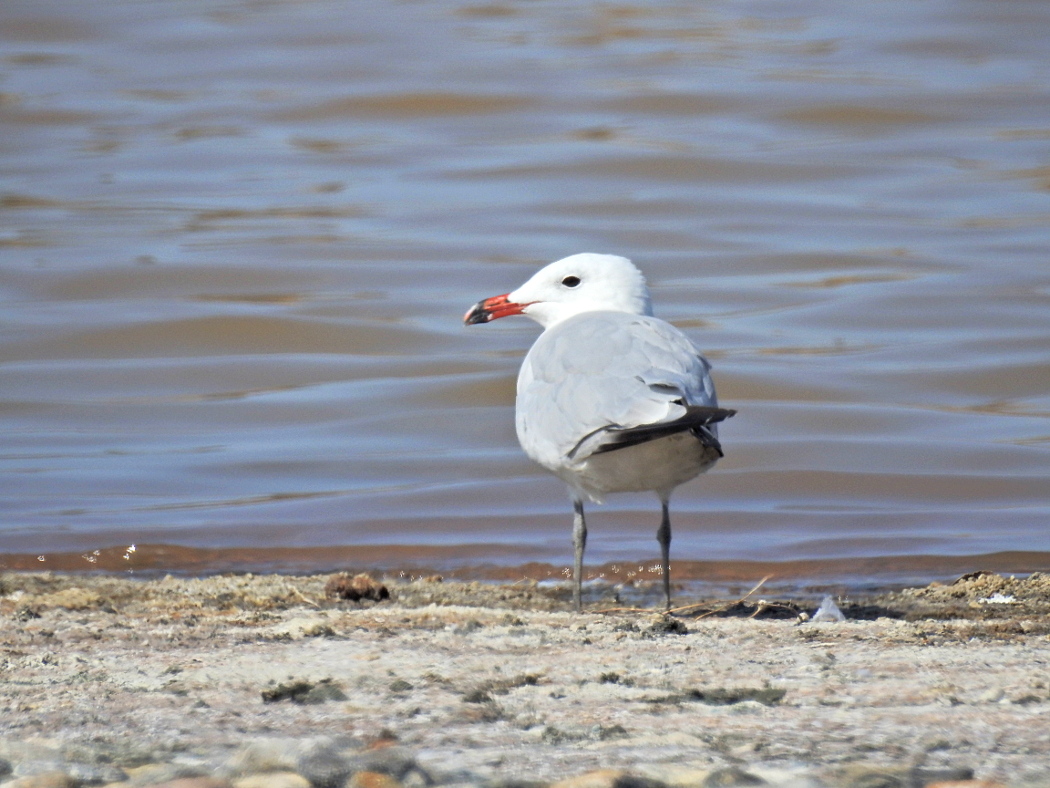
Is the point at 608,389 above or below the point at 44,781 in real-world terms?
above

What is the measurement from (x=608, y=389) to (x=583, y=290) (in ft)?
3.98

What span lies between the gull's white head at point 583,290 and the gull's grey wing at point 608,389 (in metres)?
0.38

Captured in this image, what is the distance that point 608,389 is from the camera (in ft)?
14.9

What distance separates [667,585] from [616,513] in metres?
2.20

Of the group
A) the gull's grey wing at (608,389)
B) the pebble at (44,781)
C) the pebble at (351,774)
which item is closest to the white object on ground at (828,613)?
the gull's grey wing at (608,389)

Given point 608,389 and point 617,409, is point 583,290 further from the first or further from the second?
point 617,409

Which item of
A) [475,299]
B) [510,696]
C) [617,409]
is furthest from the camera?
[475,299]

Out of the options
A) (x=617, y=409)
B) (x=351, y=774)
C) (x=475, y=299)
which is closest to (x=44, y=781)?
(x=351, y=774)

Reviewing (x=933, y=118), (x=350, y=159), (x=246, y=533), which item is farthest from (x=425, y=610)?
(x=933, y=118)

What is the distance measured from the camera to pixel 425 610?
4.44m

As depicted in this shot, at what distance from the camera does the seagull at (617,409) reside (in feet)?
14.4

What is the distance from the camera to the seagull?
14.4ft

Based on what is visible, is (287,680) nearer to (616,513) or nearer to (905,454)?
(616,513)

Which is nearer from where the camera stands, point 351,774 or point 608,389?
point 351,774
